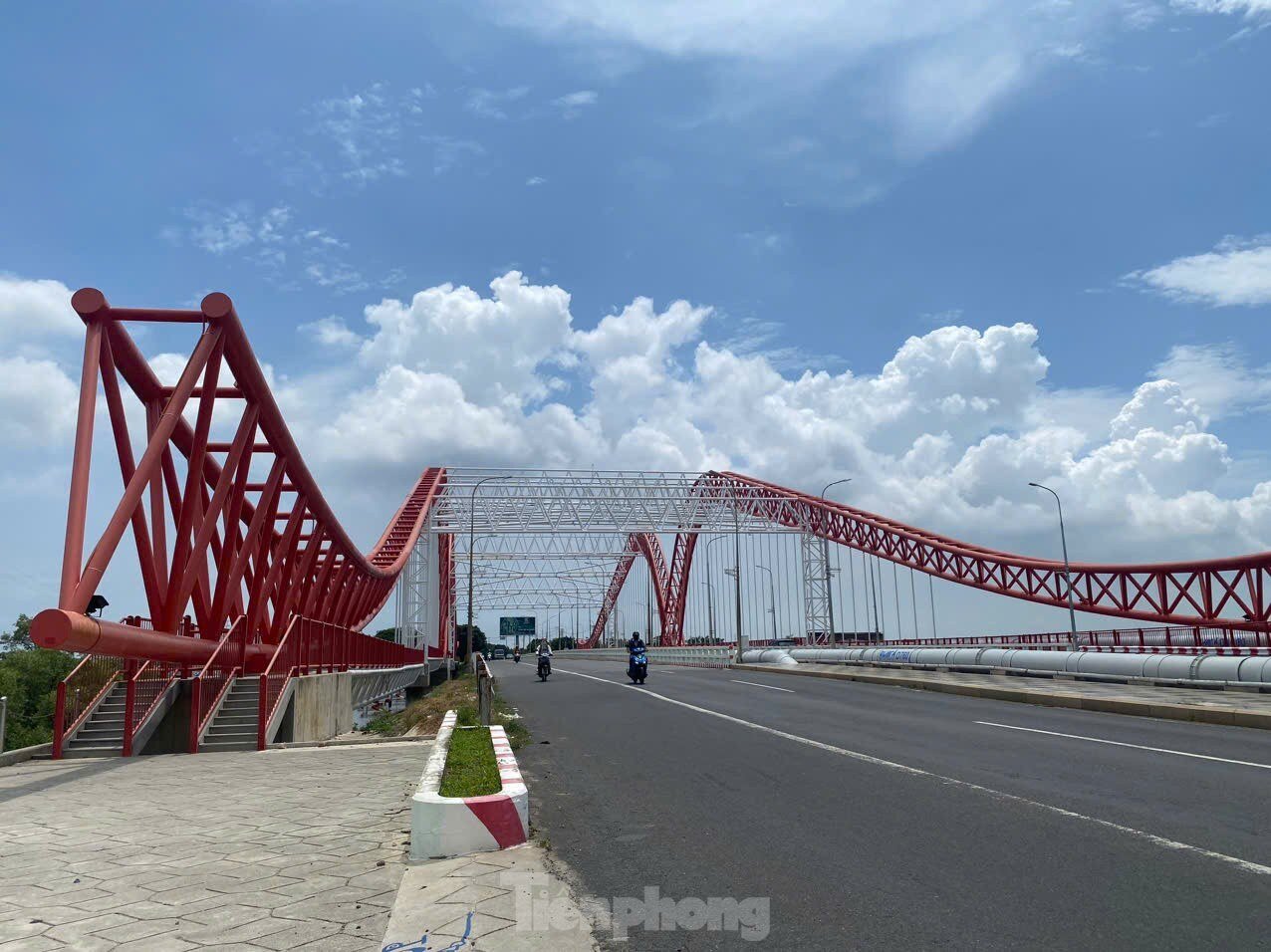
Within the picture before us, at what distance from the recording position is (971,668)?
96.7 feet

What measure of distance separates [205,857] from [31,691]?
35.9m

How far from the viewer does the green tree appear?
32.4m

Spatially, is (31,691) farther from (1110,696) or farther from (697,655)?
(1110,696)

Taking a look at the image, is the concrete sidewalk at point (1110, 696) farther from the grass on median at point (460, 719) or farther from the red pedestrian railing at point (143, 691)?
the red pedestrian railing at point (143, 691)

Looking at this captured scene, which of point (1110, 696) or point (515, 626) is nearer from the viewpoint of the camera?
point (1110, 696)

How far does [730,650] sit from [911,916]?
136 feet

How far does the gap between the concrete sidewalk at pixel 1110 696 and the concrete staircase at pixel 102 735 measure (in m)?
17.6

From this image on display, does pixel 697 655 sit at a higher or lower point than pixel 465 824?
lower

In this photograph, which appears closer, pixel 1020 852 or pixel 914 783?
pixel 1020 852

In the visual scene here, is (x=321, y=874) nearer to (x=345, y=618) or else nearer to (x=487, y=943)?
(x=487, y=943)

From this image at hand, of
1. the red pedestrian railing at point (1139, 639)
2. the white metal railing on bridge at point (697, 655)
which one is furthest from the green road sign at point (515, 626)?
the red pedestrian railing at point (1139, 639)

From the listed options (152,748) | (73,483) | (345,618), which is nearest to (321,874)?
(73,483)

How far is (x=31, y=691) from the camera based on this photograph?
35.8 metres

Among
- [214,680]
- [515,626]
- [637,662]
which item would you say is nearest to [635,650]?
[637,662]
